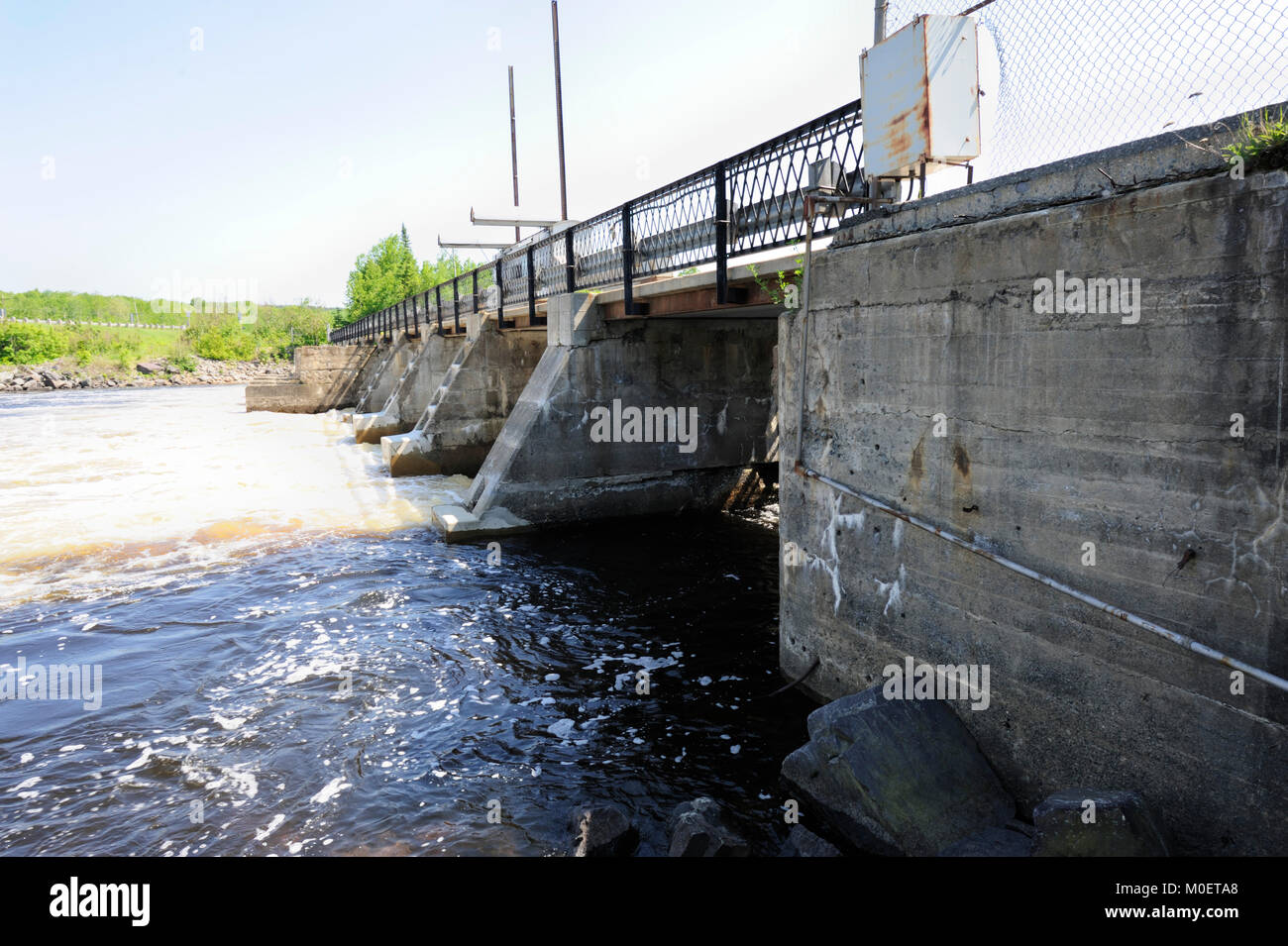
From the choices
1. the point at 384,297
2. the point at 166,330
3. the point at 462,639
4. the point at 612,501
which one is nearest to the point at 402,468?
the point at 612,501

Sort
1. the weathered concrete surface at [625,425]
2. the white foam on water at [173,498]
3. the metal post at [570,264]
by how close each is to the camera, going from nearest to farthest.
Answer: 1. the white foam on water at [173,498]
2. the weathered concrete surface at [625,425]
3. the metal post at [570,264]

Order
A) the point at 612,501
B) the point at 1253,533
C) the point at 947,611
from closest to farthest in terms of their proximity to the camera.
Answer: the point at 1253,533 → the point at 947,611 → the point at 612,501

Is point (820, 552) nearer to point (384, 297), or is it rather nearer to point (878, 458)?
point (878, 458)

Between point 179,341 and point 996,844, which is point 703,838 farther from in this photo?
point 179,341

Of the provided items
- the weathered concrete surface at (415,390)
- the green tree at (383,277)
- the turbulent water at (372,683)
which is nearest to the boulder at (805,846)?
the turbulent water at (372,683)

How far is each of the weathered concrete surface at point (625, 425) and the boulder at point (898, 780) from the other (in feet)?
28.4

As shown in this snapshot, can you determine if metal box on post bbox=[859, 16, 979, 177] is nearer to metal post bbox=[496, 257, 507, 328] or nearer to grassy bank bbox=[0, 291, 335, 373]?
metal post bbox=[496, 257, 507, 328]

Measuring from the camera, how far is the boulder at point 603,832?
4.86 m

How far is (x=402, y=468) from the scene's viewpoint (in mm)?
19031

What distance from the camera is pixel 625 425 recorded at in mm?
13828

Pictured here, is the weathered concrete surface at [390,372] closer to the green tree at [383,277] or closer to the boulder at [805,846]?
the boulder at [805,846]

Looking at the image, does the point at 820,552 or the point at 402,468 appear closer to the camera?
the point at 820,552

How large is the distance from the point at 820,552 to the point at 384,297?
7763 cm

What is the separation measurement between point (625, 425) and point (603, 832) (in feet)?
31.0
